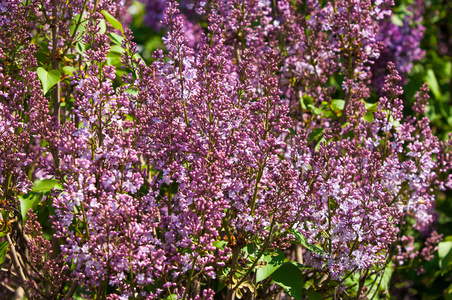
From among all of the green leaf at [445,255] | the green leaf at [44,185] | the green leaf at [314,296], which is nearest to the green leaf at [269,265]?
the green leaf at [314,296]

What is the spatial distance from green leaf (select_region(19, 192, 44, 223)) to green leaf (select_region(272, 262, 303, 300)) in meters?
1.11

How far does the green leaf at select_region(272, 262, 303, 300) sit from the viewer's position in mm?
2154

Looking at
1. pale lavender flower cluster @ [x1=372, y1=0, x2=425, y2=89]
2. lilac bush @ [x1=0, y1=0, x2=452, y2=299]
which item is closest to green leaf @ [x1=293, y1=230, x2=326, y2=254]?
lilac bush @ [x1=0, y1=0, x2=452, y2=299]

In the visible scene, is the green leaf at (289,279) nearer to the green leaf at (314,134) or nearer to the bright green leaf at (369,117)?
the green leaf at (314,134)

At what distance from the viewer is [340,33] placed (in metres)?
2.98

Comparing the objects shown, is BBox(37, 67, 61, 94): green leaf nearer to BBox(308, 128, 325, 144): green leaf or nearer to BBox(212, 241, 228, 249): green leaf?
BBox(212, 241, 228, 249): green leaf

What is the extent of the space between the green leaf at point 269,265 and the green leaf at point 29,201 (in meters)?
1.04

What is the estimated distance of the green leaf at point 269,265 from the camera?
81.2 inches

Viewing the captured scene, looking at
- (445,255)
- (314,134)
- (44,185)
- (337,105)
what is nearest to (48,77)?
(44,185)

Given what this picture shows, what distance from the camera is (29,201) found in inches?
88.1

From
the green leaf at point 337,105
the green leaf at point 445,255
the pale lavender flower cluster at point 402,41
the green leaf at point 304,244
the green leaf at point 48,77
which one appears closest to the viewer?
the green leaf at point 304,244

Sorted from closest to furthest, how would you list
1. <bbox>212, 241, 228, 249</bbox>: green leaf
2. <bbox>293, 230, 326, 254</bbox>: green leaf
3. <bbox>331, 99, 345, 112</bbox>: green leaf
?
1. <bbox>212, 241, 228, 249</bbox>: green leaf
2. <bbox>293, 230, 326, 254</bbox>: green leaf
3. <bbox>331, 99, 345, 112</bbox>: green leaf

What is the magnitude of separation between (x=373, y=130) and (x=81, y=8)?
5.51ft

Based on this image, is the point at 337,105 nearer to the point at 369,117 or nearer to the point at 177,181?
the point at 369,117
